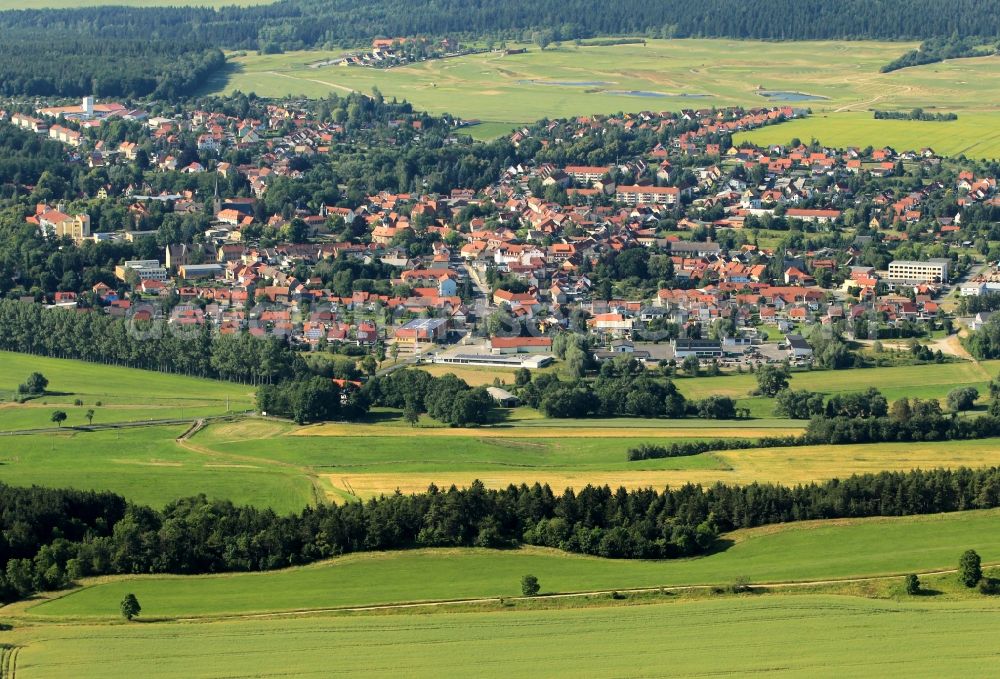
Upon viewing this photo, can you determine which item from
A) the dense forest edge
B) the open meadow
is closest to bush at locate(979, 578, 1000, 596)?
the open meadow

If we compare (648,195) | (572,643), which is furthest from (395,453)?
(648,195)

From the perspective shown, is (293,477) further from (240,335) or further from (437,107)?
(437,107)

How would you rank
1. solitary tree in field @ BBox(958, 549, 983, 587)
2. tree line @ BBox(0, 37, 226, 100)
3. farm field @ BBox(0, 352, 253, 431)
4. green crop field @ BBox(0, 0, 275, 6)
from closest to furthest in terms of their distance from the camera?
solitary tree in field @ BBox(958, 549, 983, 587) → farm field @ BBox(0, 352, 253, 431) → tree line @ BBox(0, 37, 226, 100) → green crop field @ BBox(0, 0, 275, 6)

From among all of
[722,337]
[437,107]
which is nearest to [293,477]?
[722,337]

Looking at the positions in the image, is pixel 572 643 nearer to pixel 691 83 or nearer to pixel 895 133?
pixel 895 133

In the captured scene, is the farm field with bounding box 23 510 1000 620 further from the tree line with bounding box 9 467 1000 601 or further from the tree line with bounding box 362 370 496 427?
the tree line with bounding box 362 370 496 427
